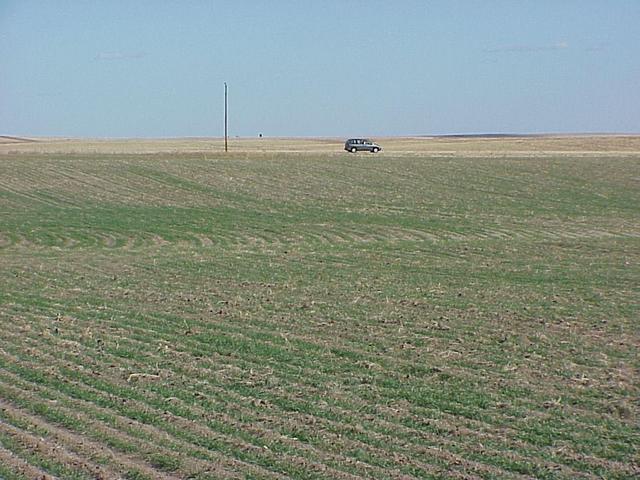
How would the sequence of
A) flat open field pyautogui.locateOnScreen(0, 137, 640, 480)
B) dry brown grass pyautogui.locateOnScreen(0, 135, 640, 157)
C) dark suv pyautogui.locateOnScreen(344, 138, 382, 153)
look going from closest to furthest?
1. flat open field pyautogui.locateOnScreen(0, 137, 640, 480)
2. dark suv pyautogui.locateOnScreen(344, 138, 382, 153)
3. dry brown grass pyautogui.locateOnScreen(0, 135, 640, 157)

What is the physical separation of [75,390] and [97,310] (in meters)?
4.76

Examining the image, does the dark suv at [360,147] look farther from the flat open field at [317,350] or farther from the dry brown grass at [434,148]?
the flat open field at [317,350]

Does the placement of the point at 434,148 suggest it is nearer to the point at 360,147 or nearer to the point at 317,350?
the point at 360,147

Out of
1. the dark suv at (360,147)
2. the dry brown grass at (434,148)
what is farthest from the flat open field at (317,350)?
the dark suv at (360,147)

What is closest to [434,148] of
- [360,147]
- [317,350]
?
[360,147]

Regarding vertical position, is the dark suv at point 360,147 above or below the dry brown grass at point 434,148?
above

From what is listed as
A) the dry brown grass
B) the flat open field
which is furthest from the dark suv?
the flat open field

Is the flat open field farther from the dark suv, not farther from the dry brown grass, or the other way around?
the dark suv

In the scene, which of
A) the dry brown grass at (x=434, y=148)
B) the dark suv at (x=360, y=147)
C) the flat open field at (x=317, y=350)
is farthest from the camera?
the dry brown grass at (x=434, y=148)

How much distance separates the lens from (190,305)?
1470 cm

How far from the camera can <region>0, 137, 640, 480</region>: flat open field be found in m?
7.75

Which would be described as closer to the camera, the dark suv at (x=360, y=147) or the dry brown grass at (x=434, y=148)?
the dark suv at (x=360, y=147)

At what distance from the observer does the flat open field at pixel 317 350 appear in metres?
7.75

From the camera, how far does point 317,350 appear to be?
1145 centimetres
